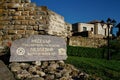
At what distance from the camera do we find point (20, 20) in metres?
12.2

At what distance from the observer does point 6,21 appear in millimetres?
12297

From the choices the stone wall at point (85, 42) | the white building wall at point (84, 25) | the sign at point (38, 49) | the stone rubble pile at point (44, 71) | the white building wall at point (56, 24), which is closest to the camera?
the stone rubble pile at point (44, 71)

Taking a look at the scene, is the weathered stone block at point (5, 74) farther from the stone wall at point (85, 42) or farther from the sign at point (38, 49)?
the stone wall at point (85, 42)

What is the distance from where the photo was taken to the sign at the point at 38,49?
11.0 meters

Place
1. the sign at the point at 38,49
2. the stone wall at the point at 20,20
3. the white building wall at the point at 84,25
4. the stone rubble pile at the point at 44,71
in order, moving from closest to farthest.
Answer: the stone rubble pile at the point at 44,71
the sign at the point at 38,49
the stone wall at the point at 20,20
the white building wall at the point at 84,25

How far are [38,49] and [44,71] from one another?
4.02 ft

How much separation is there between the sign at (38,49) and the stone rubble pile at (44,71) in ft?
0.85

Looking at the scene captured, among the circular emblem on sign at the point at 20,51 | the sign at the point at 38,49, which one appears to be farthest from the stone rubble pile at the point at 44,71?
the circular emblem on sign at the point at 20,51

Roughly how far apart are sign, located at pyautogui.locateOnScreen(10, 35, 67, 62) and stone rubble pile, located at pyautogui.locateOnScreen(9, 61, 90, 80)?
26 cm

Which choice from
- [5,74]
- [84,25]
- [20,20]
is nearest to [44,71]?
[5,74]

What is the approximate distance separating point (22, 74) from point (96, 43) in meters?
29.1

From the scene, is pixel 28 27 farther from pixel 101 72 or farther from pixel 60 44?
pixel 101 72

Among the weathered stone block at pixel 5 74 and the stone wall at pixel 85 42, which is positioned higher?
the stone wall at pixel 85 42

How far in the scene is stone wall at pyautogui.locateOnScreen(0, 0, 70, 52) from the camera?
12.1 metres
